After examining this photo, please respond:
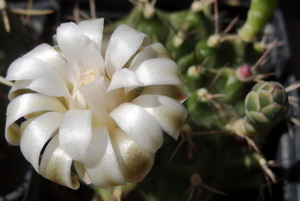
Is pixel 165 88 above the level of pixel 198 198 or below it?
above

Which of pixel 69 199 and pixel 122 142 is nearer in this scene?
pixel 122 142

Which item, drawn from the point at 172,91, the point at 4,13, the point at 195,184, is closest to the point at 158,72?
the point at 172,91

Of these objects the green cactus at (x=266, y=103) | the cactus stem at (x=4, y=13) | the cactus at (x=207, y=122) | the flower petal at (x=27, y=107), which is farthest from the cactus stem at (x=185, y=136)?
the cactus stem at (x=4, y=13)

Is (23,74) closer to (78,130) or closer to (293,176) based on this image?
(78,130)

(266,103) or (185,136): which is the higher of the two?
(266,103)

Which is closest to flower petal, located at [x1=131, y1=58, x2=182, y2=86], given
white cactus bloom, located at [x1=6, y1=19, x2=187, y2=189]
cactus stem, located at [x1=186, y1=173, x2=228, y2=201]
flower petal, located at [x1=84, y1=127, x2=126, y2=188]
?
white cactus bloom, located at [x1=6, y1=19, x2=187, y2=189]

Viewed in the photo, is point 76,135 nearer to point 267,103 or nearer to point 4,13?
point 267,103

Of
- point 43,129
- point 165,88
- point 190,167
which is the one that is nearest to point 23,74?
point 43,129

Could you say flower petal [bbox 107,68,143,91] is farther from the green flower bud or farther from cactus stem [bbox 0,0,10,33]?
cactus stem [bbox 0,0,10,33]
